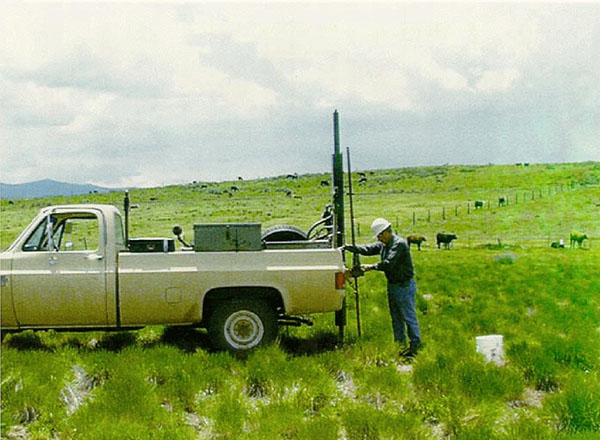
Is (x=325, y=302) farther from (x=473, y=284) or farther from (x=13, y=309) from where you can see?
(x=473, y=284)

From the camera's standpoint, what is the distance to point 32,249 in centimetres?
932

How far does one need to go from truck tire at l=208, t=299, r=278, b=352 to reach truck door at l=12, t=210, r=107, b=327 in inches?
58.4

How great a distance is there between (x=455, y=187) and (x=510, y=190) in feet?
25.7

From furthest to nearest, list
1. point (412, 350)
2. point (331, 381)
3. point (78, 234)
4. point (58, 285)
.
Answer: point (78, 234) → point (412, 350) → point (58, 285) → point (331, 381)

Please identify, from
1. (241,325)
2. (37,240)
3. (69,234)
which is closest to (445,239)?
(241,325)

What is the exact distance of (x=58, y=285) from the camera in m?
9.10

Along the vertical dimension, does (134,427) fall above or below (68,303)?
below

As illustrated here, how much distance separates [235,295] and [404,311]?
93.1 inches

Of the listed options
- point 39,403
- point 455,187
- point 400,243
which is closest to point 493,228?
point 455,187

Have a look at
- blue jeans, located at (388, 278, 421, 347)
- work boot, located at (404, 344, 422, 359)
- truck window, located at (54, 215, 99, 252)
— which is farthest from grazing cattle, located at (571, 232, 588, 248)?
truck window, located at (54, 215, 99, 252)

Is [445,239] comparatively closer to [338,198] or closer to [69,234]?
[338,198]

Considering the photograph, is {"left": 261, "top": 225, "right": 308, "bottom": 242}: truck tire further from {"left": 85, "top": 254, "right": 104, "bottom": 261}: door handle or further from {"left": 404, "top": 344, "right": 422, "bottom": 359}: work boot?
{"left": 85, "top": 254, "right": 104, "bottom": 261}: door handle

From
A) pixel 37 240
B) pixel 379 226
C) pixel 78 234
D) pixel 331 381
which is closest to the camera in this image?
pixel 331 381

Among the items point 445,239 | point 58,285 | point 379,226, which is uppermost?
point 379,226
